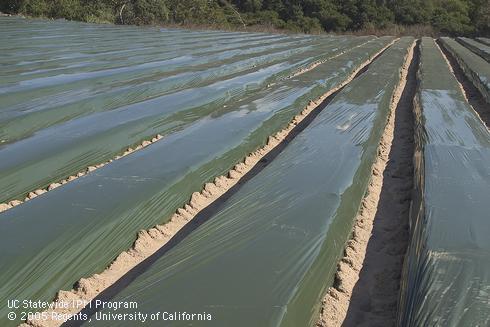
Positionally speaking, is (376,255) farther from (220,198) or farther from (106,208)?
(106,208)

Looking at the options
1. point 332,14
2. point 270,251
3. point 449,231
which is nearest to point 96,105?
point 270,251

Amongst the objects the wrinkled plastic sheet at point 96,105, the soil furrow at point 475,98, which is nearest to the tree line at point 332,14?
the soil furrow at point 475,98

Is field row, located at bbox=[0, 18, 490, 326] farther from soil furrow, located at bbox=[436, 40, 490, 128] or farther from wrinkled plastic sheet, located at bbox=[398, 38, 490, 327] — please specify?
soil furrow, located at bbox=[436, 40, 490, 128]

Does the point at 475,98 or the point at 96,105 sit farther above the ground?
the point at 96,105

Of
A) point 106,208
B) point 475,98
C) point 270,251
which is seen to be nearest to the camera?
point 270,251

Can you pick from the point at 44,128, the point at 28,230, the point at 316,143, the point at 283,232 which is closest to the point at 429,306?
the point at 283,232
